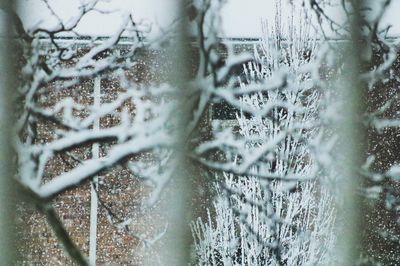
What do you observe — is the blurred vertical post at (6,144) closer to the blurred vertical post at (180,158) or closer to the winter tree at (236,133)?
→ the winter tree at (236,133)

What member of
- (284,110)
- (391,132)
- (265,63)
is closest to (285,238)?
(284,110)

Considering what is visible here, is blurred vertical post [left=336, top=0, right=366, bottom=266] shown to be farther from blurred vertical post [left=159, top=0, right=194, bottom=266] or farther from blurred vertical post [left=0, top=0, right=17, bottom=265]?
blurred vertical post [left=0, top=0, right=17, bottom=265]

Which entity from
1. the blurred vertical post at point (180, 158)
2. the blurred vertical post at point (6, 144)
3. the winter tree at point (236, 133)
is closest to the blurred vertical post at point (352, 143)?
the winter tree at point (236, 133)

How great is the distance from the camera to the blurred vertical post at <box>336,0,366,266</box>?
1.40ft

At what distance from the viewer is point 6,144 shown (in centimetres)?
44

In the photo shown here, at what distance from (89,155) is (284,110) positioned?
152 cm

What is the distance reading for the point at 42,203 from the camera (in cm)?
65

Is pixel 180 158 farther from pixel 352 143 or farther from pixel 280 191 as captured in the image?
pixel 280 191

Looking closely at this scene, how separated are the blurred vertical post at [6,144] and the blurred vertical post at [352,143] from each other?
0.92ft

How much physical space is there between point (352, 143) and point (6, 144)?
293mm

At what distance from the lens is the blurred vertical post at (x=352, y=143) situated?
16.8 inches

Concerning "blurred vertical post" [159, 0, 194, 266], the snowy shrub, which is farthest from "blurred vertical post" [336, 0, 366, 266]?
the snowy shrub

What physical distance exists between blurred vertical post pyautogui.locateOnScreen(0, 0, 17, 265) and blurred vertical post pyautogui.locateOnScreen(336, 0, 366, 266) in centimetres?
28

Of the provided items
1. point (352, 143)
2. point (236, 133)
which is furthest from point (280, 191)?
point (352, 143)
